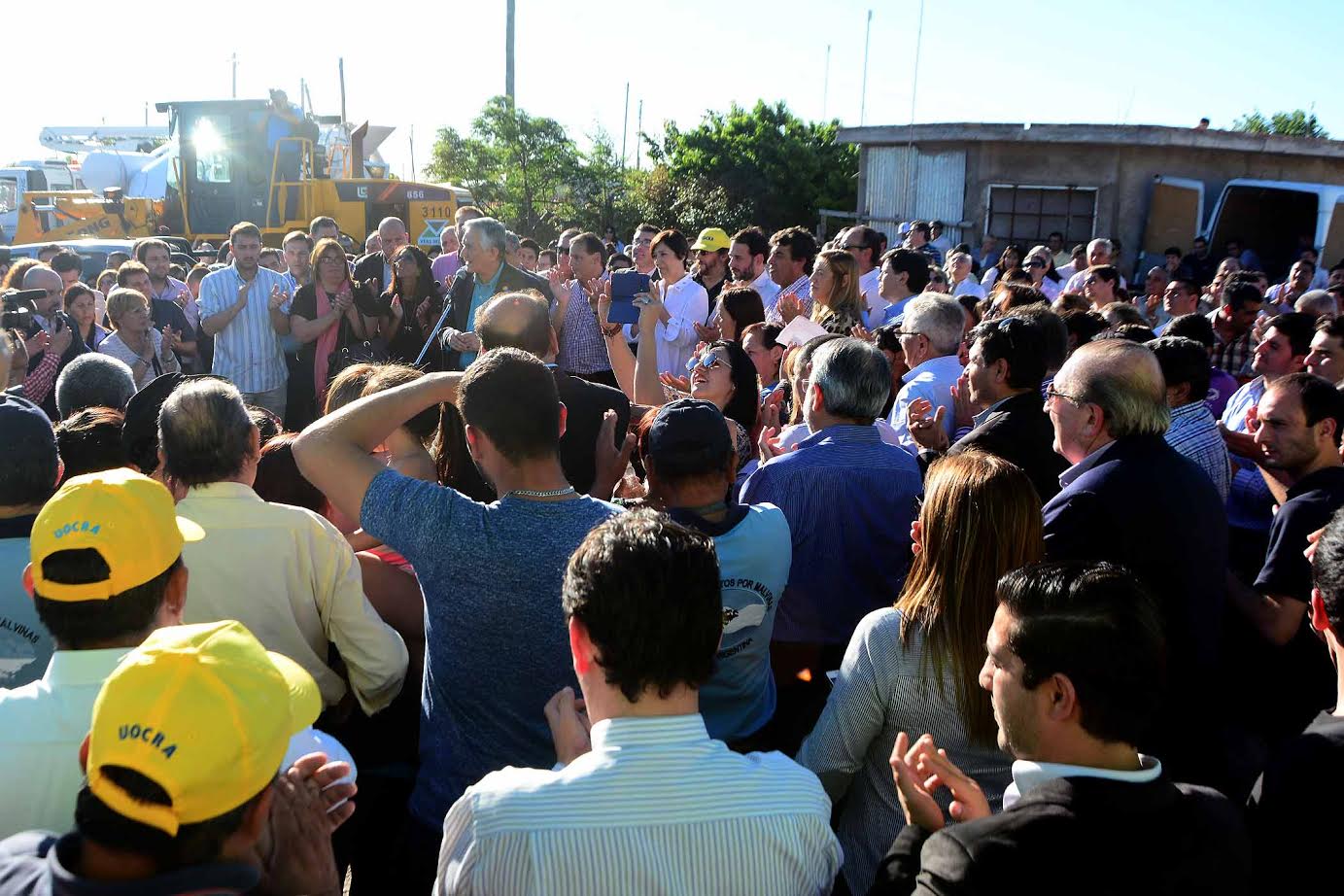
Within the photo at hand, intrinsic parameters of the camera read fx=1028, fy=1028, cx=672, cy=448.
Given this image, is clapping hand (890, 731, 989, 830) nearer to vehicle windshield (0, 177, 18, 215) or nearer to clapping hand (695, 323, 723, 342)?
clapping hand (695, 323, 723, 342)

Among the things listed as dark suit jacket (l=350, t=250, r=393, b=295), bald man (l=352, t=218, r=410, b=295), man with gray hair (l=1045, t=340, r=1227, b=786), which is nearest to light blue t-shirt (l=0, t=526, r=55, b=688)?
man with gray hair (l=1045, t=340, r=1227, b=786)

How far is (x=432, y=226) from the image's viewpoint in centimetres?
1867

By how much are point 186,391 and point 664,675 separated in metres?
1.78

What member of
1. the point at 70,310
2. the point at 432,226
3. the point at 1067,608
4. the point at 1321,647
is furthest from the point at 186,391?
the point at 432,226

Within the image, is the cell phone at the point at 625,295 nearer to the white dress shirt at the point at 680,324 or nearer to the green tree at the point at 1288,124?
the white dress shirt at the point at 680,324

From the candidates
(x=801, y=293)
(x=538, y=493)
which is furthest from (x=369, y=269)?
(x=538, y=493)

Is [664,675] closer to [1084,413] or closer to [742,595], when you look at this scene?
[742,595]

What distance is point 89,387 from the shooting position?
4.41m

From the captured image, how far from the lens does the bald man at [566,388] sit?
4027mm

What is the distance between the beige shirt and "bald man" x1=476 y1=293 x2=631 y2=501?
1.38 metres

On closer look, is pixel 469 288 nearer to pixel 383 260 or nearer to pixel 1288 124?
pixel 383 260

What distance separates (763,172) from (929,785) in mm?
24832

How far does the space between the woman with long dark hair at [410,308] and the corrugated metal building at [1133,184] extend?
1188 centimetres

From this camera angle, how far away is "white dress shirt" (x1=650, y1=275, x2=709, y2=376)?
275 inches
